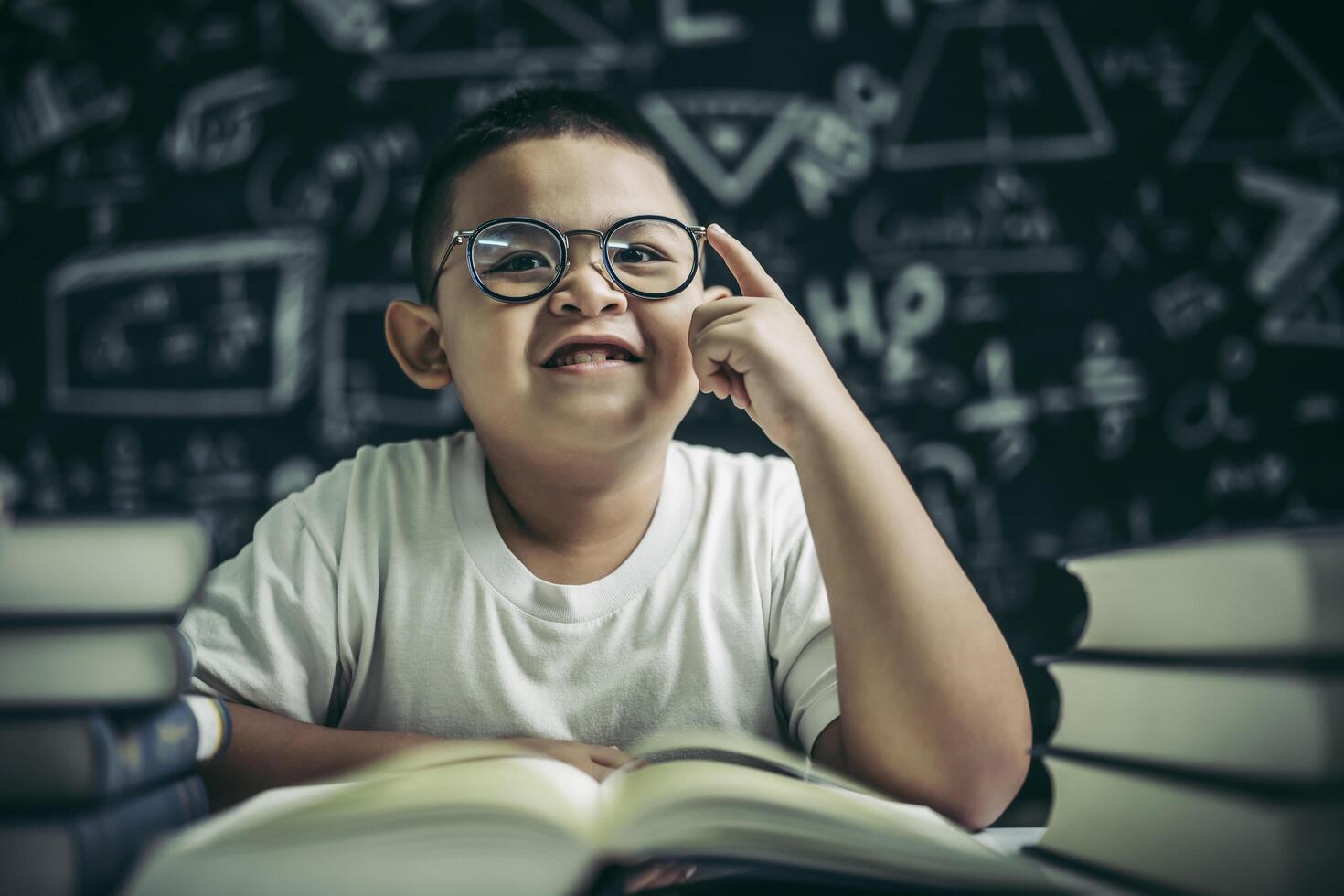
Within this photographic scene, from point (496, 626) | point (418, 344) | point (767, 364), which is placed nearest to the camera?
point (767, 364)

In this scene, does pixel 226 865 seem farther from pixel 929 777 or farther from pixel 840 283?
pixel 840 283

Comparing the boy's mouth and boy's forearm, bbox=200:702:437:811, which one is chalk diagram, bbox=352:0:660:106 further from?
boy's forearm, bbox=200:702:437:811

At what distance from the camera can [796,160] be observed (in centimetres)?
177

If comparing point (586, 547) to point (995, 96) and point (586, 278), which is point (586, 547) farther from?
point (995, 96)

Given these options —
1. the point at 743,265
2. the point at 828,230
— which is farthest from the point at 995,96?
the point at 743,265

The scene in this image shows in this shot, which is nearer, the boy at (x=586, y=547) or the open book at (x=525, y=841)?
the open book at (x=525, y=841)

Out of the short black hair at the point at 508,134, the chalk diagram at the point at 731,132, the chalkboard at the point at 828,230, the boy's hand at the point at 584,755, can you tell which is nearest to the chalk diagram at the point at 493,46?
the chalkboard at the point at 828,230

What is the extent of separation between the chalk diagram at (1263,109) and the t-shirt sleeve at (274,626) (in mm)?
1635

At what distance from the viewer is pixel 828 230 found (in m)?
1.77

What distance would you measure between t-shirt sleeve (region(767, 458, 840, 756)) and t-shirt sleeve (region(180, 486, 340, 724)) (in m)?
0.40

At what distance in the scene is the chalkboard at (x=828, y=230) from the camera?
174 centimetres

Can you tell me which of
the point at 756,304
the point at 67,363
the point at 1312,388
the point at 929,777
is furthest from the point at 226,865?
the point at 1312,388

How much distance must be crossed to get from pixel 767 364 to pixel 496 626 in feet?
1.14

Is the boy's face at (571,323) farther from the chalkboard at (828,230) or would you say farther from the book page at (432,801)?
the chalkboard at (828,230)
